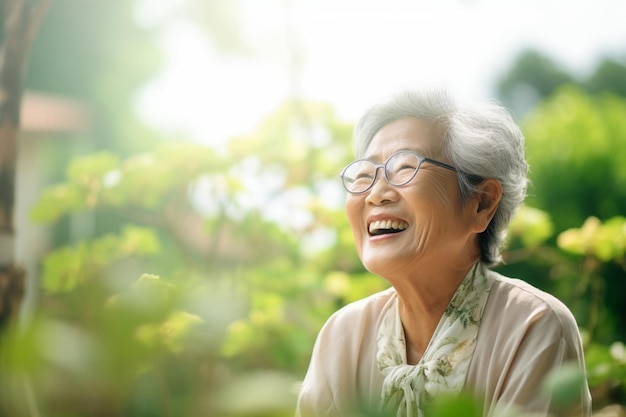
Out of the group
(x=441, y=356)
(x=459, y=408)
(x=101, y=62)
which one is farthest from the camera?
(x=101, y=62)

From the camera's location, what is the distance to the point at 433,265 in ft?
5.32

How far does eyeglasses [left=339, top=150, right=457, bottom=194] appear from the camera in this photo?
5.29 feet

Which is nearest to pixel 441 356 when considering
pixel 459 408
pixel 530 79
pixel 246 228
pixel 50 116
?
pixel 459 408

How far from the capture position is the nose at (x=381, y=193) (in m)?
1.60

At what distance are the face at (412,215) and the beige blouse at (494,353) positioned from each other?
0.16 metres

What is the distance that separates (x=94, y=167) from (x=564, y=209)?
2.77 meters

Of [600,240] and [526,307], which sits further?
[600,240]

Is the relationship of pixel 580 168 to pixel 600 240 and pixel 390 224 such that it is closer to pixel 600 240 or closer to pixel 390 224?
pixel 600 240

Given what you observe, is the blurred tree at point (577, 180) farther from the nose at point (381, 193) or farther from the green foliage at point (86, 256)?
the nose at point (381, 193)

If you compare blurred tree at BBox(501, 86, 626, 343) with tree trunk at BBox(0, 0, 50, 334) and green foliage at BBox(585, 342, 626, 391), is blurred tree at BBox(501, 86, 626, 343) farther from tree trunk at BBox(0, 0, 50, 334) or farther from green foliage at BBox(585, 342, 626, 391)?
tree trunk at BBox(0, 0, 50, 334)

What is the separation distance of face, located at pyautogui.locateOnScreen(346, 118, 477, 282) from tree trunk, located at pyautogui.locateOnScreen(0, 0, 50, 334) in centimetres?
A: 73

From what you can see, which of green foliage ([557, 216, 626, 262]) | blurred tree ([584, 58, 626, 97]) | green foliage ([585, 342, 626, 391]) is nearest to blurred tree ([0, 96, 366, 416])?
green foliage ([557, 216, 626, 262])

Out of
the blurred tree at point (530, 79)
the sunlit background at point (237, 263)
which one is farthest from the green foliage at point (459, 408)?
the blurred tree at point (530, 79)

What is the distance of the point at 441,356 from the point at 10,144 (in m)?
1.02
